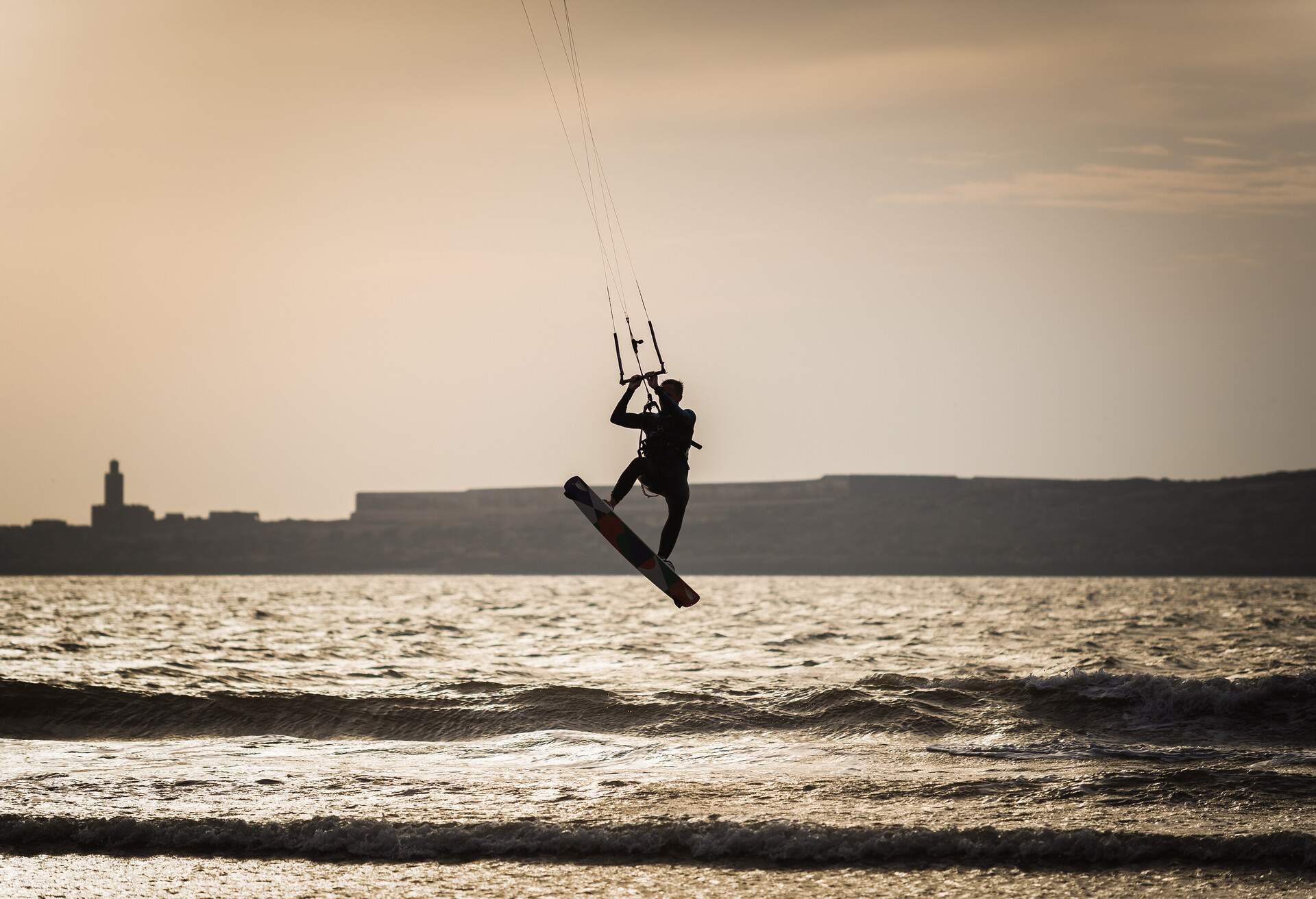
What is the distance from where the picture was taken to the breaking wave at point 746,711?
1939 centimetres

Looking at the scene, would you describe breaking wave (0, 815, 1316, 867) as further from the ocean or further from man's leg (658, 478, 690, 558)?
man's leg (658, 478, 690, 558)

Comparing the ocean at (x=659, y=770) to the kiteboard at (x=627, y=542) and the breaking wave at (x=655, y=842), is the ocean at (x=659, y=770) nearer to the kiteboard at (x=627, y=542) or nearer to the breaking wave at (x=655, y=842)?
the breaking wave at (x=655, y=842)

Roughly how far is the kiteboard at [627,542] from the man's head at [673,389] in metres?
1.91

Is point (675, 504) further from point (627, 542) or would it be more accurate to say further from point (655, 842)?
point (655, 842)

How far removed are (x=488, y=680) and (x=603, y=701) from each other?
4.40 metres

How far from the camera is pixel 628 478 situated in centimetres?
1437

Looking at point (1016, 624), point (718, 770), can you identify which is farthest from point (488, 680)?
point (1016, 624)

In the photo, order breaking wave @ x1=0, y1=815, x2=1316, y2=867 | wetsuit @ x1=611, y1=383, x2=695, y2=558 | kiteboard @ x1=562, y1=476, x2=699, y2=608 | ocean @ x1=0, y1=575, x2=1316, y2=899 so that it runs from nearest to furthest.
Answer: ocean @ x1=0, y1=575, x2=1316, y2=899 → breaking wave @ x1=0, y1=815, x2=1316, y2=867 → wetsuit @ x1=611, y1=383, x2=695, y2=558 → kiteboard @ x1=562, y1=476, x2=699, y2=608

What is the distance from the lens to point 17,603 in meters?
67.7

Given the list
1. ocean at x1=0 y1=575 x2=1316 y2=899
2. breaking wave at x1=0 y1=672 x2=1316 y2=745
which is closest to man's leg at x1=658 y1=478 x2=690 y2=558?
ocean at x1=0 y1=575 x2=1316 y2=899

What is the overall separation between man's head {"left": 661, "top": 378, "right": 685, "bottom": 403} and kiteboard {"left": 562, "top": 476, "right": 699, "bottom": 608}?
6.26 ft

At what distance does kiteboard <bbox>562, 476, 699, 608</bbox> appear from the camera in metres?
15.6

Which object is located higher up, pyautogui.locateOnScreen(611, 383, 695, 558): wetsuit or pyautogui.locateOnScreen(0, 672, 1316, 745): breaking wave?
pyautogui.locateOnScreen(611, 383, 695, 558): wetsuit

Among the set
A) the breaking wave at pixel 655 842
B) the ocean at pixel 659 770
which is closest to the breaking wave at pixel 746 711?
the ocean at pixel 659 770
